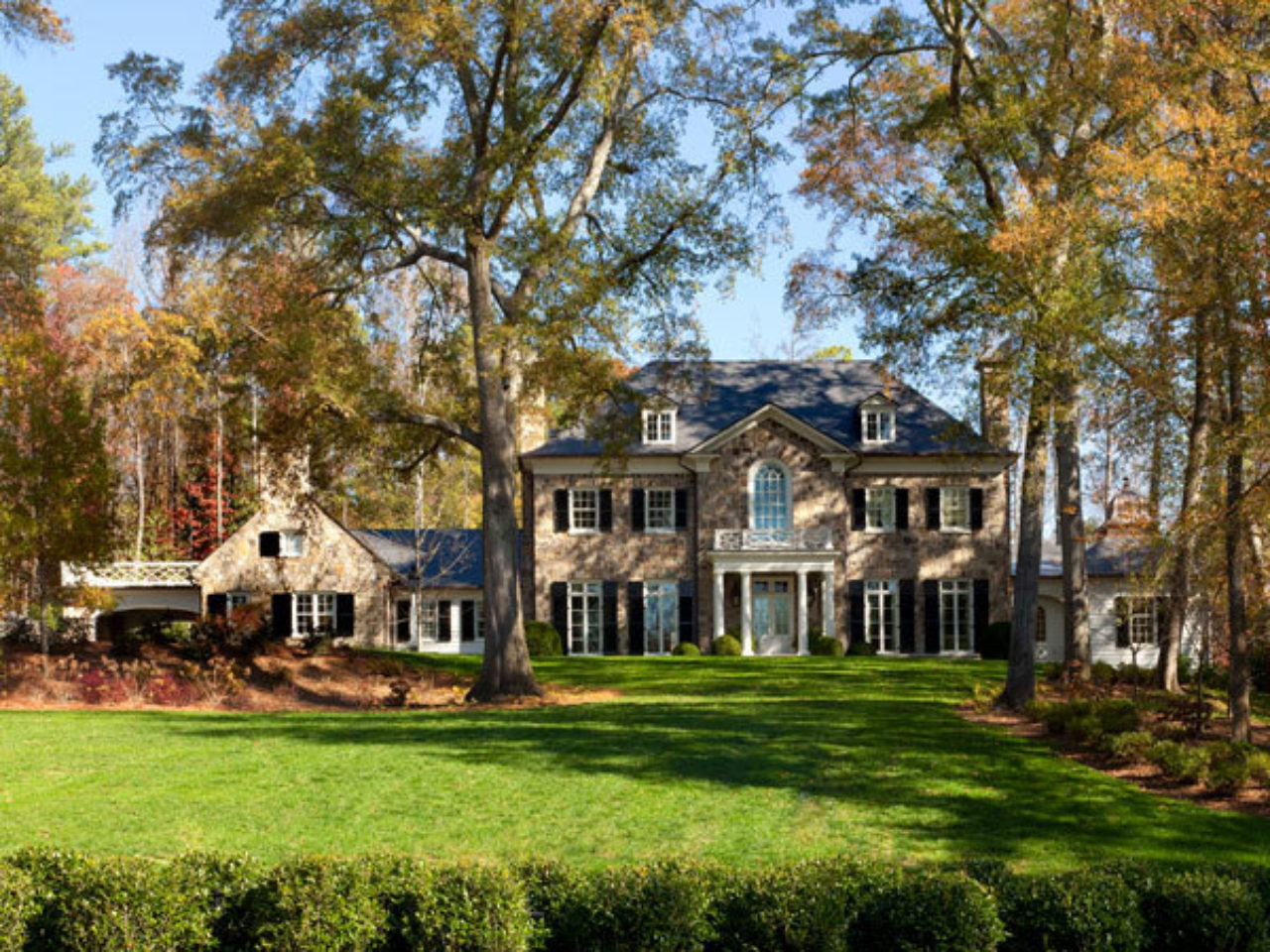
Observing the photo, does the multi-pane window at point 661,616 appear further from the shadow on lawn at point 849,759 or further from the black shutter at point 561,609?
the shadow on lawn at point 849,759

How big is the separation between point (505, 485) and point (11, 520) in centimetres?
782

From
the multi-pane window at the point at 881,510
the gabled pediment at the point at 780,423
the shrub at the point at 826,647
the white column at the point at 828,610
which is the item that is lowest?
the shrub at the point at 826,647

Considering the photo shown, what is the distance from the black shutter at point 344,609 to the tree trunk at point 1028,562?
2282 centimetres

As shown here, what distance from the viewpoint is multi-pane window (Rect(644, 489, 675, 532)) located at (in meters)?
36.5

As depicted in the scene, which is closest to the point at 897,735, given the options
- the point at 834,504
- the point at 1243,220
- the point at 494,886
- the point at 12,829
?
the point at 1243,220

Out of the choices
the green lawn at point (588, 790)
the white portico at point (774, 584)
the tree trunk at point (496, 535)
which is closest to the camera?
the green lawn at point (588, 790)

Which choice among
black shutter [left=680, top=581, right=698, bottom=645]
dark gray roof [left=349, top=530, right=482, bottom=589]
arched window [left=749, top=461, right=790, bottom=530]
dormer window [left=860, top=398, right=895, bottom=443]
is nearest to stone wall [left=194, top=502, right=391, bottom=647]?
dark gray roof [left=349, top=530, right=482, bottom=589]

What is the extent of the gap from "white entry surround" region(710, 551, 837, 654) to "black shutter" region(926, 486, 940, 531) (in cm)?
306

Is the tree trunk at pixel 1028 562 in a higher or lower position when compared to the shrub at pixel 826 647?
higher

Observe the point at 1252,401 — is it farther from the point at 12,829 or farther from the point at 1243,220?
the point at 12,829

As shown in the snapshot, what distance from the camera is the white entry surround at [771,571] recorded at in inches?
1398

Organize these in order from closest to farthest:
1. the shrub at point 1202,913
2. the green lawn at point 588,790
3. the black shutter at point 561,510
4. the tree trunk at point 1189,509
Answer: the shrub at point 1202,913
the green lawn at point 588,790
the tree trunk at point 1189,509
the black shutter at point 561,510

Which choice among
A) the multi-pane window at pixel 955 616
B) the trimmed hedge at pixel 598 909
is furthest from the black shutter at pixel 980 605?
the trimmed hedge at pixel 598 909

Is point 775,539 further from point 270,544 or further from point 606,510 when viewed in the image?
point 270,544
